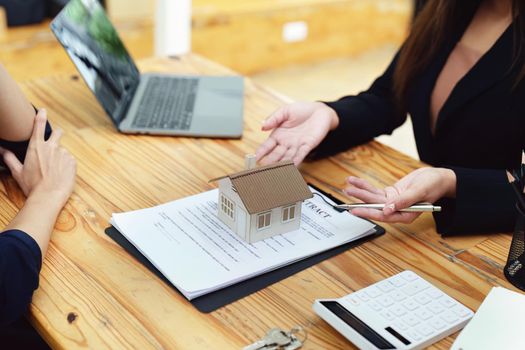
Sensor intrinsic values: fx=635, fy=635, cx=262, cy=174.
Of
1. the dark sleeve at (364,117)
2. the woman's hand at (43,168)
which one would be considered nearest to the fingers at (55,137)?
the woman's hand at (43,168)

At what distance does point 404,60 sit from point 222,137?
44cm

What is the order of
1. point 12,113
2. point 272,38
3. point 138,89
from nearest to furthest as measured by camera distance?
point 12,113
point 138,89
point 272,38

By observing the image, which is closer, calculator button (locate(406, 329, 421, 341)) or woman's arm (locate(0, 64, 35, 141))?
calculator button (locate(406, 329, 421, 341))

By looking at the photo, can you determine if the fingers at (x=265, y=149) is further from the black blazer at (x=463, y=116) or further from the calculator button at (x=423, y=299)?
the calculator button at (x=423, y=299)

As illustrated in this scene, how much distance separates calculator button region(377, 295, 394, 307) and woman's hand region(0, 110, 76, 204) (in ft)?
1.65

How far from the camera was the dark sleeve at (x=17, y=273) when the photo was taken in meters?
0.76

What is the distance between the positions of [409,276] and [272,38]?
9.44 feet

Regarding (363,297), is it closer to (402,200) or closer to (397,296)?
(397,296)

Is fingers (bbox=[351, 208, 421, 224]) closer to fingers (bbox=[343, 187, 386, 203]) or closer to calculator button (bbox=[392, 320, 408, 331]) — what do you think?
fingers (bbox=[343, 187, 386, 203])

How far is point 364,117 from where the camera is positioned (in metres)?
1.30

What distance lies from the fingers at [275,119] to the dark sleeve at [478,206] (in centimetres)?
33

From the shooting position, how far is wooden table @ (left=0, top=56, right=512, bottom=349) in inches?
29.4

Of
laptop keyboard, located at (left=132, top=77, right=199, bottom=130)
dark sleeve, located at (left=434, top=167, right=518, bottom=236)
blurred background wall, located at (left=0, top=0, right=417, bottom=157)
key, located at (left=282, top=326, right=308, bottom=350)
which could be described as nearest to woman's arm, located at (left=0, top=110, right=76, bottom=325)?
laptop keyboard, located at (left=132, top=77, right=199, bottom=130)

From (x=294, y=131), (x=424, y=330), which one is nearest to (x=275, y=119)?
(x=294, y=131)
